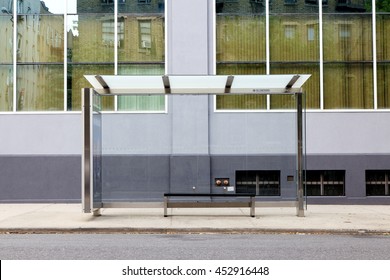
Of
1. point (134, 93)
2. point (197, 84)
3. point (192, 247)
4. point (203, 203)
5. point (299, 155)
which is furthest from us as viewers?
point (134, 93)

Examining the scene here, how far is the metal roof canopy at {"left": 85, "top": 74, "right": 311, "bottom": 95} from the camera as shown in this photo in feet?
48.6

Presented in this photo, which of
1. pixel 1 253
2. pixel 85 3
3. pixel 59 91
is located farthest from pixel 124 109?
pixel 1 253

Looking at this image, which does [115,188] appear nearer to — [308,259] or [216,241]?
[216,241]

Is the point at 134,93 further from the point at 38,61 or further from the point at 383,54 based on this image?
the point at 383,54

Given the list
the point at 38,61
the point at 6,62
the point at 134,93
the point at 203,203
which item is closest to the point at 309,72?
the point at 134,93

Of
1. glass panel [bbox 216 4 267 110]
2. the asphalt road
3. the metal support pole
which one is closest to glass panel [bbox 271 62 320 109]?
glass panel [bbox 216 4 267 110]

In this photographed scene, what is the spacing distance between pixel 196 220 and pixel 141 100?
221 inches

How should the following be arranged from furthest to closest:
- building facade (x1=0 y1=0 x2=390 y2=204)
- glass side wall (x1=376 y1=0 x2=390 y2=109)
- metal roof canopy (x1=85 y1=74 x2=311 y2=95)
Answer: glass side wall (x1=376 y1=0 x2=390 y2=109) < building facade (x1=0 y1=0 x2=390 y2=204) < metal roof canopy (x1=85 y1=74 x2=311 y2=95)

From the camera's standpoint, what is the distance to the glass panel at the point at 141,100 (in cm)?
1898

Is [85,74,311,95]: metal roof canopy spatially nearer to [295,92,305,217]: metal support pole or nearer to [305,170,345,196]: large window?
[295,92,305,217]: metal support pole

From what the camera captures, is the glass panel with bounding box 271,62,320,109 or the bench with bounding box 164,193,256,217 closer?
the bench with bounding box 164,193,256,217

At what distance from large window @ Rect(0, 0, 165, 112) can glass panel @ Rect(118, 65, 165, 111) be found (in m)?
0.03

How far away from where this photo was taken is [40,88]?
63.1 ft

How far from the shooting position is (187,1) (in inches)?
750
